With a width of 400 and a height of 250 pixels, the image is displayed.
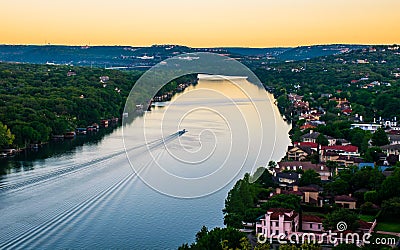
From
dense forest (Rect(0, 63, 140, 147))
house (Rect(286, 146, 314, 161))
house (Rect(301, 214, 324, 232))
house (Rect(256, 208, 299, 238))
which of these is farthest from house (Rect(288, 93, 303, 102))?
house (Rect(256, 208, 299, 238))

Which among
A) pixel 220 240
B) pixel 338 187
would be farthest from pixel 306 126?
pixel 220 240

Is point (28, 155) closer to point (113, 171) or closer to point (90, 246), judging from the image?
point (113, 171)

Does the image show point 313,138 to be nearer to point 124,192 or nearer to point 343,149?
point 343,149

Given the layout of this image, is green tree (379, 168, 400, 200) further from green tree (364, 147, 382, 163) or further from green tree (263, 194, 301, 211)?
green tree (364, 147, 382, 163)

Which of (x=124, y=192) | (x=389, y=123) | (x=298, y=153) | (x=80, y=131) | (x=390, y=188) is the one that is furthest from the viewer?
(x=389, y=123)

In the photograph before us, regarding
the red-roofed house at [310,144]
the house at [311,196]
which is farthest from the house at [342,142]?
the house at [311,196]

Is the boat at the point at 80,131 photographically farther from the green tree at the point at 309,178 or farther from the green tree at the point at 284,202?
the green tree at the point at 284,202
